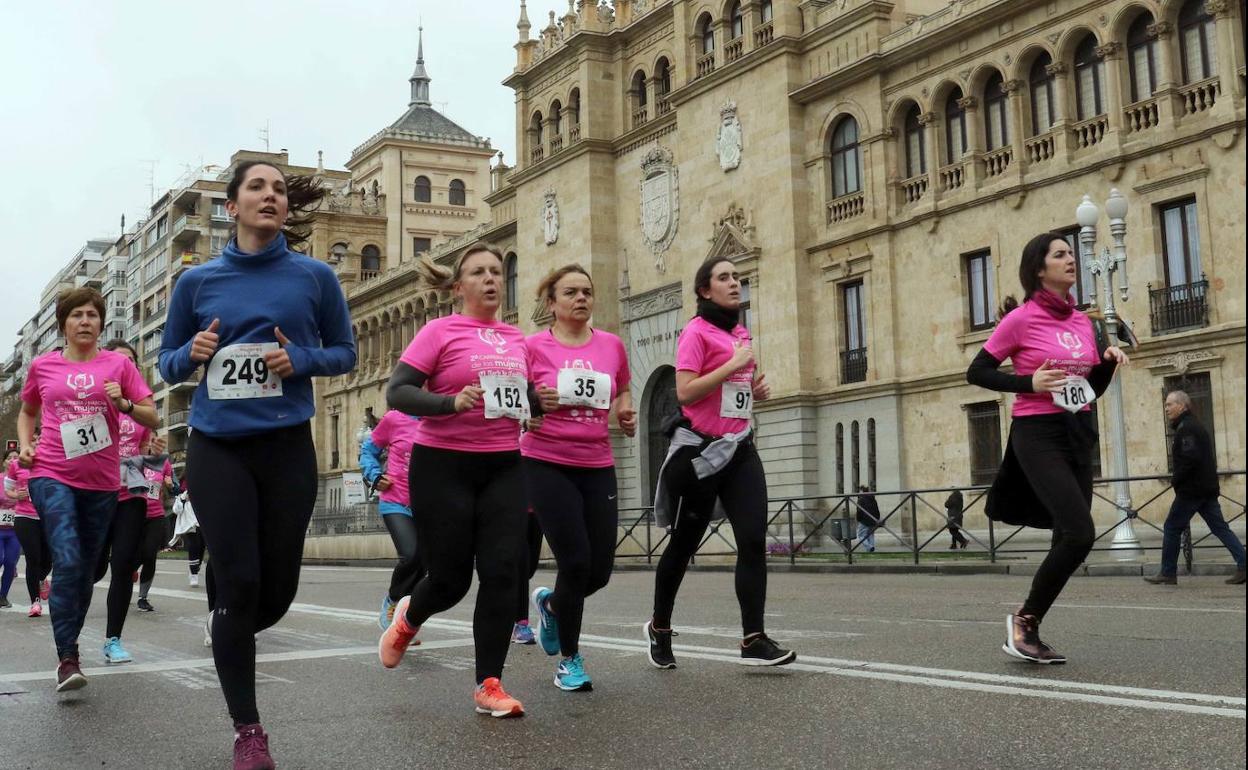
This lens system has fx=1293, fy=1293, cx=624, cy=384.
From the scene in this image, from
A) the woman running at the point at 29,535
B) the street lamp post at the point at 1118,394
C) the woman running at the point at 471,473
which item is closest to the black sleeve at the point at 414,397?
the woman running at the point at 471,473

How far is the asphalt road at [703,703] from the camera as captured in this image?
4230 millimetres

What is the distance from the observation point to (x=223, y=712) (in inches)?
221

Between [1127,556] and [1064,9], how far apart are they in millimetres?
13145

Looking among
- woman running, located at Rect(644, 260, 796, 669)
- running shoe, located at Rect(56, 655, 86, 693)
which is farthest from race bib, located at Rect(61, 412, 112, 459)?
woman running, located at Rect(644, 260, 796, 669)

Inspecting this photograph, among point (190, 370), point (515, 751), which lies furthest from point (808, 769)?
point (190, 370)

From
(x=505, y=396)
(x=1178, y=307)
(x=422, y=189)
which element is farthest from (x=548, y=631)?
(x=422, y=189)

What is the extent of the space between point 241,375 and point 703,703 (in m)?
2.25

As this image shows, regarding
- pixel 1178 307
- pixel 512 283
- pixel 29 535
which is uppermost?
pixel 512 283

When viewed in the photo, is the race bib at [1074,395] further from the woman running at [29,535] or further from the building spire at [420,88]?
the building spire at [420,88]

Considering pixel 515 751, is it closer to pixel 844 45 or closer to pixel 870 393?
pixel 870 393

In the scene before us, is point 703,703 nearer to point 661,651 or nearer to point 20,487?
point 661,651

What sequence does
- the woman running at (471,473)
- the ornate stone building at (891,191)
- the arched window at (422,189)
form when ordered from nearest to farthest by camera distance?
1. the woman running at (471,473)
2. the ornate stone building at (891,191)
3. the arched window at (422,189)

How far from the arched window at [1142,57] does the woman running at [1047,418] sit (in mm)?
20442

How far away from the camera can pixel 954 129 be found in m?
29.2
